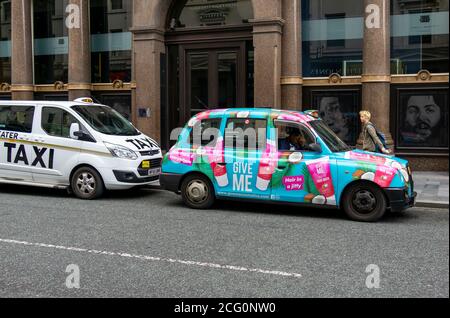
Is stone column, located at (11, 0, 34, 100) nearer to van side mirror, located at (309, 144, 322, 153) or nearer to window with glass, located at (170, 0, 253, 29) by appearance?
window with glass, located at (170, 0, 253, 29)

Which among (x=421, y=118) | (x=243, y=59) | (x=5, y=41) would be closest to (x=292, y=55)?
(x=243, y=59)

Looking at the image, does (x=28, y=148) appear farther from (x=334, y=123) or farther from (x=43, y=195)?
(x=334, y=123)

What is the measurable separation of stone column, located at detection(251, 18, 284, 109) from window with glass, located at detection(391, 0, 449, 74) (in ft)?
9.36

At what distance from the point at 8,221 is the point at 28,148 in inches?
118

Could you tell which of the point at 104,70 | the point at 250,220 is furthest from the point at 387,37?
the point at 104,70

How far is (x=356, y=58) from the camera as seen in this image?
45.5 ft

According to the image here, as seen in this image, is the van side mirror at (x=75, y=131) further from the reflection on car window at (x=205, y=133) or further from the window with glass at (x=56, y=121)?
the reflection on car window at (x=205, y=133)

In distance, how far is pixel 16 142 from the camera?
35.6ft

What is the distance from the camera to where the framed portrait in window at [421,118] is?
12992 mm

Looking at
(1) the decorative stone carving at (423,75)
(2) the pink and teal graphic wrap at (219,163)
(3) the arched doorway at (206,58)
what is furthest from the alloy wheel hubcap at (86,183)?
(1) the decorative stone carving at (423,75)

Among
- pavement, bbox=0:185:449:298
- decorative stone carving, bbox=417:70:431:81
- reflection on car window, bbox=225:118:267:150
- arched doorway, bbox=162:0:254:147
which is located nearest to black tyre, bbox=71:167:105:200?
pavement, bbox=0:185:449:298

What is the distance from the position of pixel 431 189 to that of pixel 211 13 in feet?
26.0

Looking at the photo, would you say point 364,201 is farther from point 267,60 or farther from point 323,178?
point 267,60

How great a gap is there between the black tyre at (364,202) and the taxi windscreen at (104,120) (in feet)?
15.8
